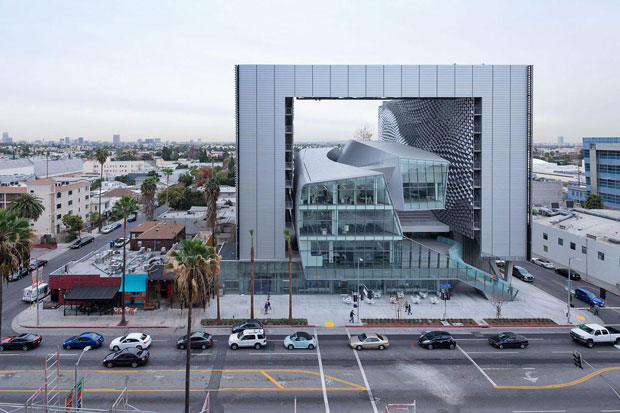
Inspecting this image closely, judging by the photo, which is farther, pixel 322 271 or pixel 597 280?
pixel 597 280

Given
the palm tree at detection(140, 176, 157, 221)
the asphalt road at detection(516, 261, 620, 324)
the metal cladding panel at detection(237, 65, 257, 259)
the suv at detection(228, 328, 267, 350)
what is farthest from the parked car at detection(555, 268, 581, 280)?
→ the palm tree at detection(140, 176, 157, 221)

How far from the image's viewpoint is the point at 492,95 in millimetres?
50125

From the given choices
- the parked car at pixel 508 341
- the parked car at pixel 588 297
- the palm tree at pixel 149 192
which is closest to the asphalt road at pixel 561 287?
the parked car at pixel 588 297

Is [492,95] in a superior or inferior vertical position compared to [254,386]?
superior

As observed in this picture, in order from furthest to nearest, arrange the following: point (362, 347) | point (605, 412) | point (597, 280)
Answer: point (597, 280) < point (362, 347) < point (605, 412)

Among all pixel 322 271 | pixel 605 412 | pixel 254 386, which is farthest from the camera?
pixel 322 271

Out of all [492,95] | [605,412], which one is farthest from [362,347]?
[492,95]

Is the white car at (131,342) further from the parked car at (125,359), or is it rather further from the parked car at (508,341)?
the parked car at (508,341)

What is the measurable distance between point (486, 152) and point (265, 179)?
2727cm

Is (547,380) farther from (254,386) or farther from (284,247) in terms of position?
(284,247)

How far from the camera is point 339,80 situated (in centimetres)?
4994

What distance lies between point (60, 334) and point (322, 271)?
84.4 ft

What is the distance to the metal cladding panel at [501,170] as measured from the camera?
165 feet

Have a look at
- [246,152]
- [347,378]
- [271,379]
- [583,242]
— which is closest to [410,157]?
[246,152]
